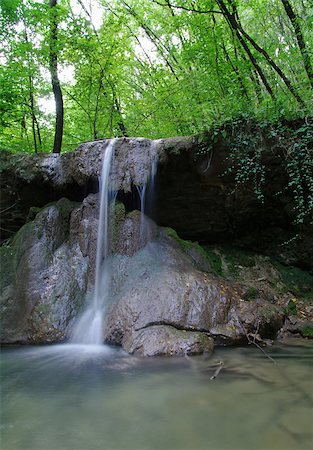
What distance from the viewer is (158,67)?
11211 mm

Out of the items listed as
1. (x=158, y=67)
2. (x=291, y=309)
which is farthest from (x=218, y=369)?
(x=158, y=67)

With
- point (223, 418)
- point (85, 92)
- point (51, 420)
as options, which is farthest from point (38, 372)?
point (85, 92)

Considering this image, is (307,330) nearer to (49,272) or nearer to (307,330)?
(307,330)

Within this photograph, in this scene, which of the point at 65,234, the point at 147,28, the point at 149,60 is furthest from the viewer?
the point at 149,60

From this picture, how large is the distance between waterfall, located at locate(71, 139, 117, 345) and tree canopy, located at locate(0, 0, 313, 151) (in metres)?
1.92

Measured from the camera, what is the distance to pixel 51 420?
8.28ft

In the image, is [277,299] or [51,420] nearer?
[51,420]

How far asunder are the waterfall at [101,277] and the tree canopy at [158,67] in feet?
6.31

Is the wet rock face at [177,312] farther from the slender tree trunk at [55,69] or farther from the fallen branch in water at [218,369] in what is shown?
the slender tree trunk at [55,69]

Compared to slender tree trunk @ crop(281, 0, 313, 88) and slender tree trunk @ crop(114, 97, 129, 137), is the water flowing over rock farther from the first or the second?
slender tree trunk @ crop(114, 97, 129, 137)

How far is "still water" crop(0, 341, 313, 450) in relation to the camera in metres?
2.23

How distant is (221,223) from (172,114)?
3.39 metres

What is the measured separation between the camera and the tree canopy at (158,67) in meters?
6.13

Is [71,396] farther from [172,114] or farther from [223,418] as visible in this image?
[172,114]
